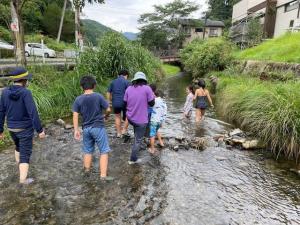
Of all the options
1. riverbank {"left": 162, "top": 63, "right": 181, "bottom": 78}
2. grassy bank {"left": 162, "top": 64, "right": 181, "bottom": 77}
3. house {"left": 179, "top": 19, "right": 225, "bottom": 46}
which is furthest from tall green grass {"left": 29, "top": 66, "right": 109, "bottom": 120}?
house {"left": 179, "top": 19, "right": 225, "bottom": 46}

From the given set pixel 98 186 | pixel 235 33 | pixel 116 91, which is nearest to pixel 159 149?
pixel 116 91

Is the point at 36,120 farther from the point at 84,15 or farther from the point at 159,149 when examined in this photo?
the point at 84,15

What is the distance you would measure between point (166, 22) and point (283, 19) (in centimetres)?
2401

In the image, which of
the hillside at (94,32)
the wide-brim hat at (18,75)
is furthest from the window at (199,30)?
the wide-brim hat at (18,75)

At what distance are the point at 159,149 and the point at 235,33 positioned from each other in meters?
37.7

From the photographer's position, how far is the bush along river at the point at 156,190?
4.41 m

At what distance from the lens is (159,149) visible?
7.38 meters

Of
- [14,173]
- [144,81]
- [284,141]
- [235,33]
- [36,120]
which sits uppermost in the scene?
[235,33]

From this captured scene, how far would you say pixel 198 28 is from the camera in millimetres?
58719

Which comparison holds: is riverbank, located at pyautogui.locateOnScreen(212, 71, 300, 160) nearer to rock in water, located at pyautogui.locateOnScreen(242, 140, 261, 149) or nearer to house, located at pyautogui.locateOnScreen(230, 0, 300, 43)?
rock in water, located at pyautogui.locateOnScreen(242, 140, 261, 149)

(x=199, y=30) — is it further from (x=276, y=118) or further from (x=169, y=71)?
(x=276, y=118)

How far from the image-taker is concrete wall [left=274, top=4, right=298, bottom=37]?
30766 mm

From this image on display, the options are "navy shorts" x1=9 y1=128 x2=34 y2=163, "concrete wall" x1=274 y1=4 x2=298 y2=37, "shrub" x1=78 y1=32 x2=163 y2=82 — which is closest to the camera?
"navy shorts" x1=9 y1=128 x2=34 y2=163

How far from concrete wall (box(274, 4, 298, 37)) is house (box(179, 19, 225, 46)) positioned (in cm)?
2126
